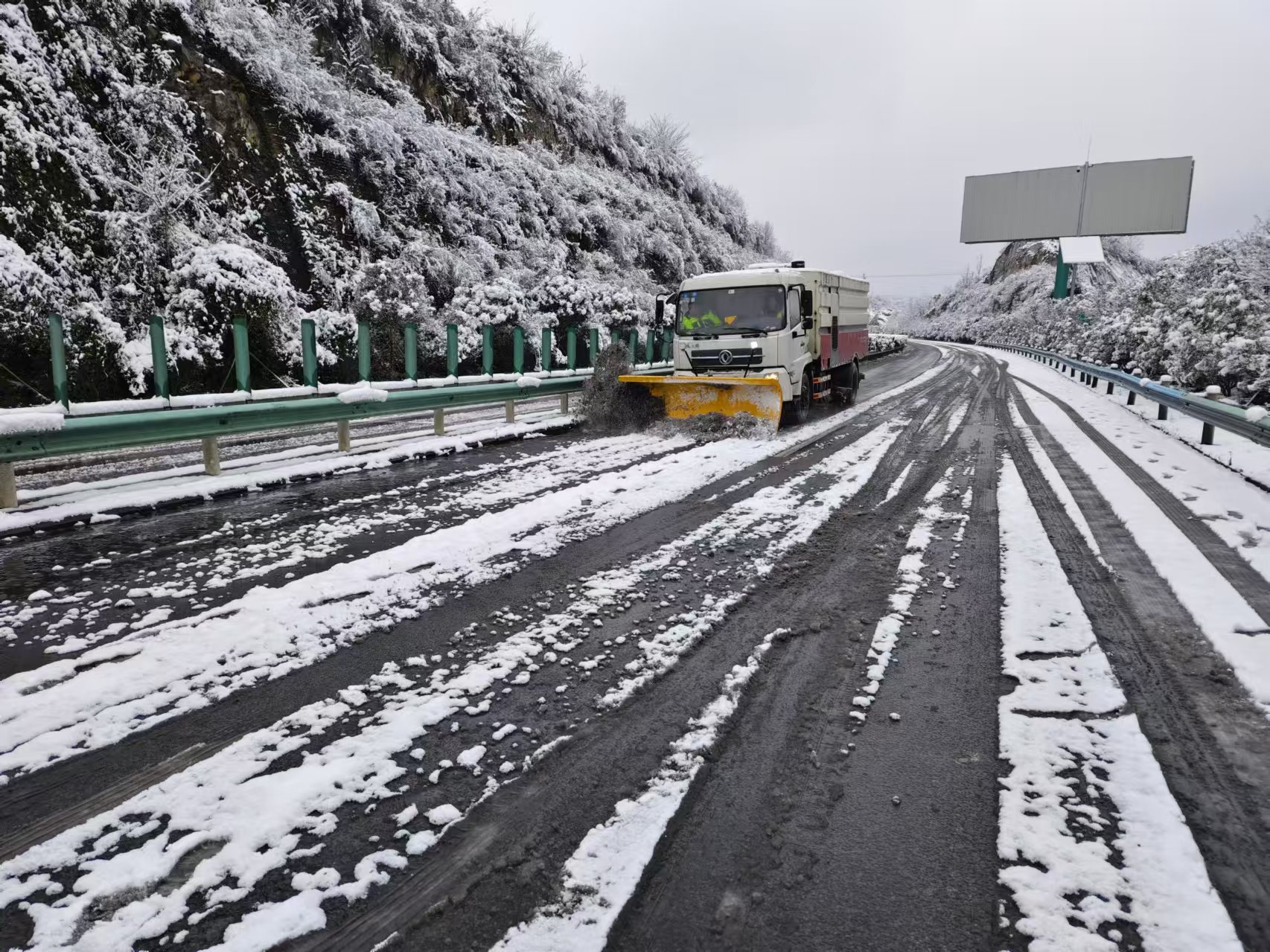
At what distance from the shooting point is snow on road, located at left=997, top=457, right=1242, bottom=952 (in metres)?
2.08

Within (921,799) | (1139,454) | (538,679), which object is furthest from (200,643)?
(1139,454)

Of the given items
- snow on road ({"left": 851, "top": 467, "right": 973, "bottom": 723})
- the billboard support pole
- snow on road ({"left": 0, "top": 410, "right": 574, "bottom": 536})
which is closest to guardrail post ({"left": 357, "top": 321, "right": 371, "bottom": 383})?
snow on road ({"left": 0, "top": 410, "right": 574, "bottom": 536})

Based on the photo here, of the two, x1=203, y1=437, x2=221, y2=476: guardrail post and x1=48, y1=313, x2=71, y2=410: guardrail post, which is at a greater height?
x1=48, y1=313, x2=71, y2=410: guardrail post

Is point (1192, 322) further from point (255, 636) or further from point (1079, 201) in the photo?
point (1079, 201)

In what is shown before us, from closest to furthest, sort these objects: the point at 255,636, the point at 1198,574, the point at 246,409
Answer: the point at 255,636, the point at 1198,574, the point at 246,409

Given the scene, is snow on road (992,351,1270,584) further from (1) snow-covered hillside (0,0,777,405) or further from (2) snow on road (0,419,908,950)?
(1) snow-covered hillside (0,0,777,405)

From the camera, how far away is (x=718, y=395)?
11.8 m

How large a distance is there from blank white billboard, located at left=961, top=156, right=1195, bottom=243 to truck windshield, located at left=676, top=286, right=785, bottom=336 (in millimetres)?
67964

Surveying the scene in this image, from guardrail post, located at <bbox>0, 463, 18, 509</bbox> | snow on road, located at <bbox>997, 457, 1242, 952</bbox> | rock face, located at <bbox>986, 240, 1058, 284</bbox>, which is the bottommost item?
snow on road, located at <bbox>997, 457, 1242, 952</bbox>

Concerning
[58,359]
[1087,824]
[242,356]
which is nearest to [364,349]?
[242,356]

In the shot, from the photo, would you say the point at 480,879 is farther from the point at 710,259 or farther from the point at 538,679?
the point at 710,259

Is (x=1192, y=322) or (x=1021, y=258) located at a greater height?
(x=1021, y=258)

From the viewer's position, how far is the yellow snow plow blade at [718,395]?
11492 mm

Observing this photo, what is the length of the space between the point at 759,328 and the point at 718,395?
1.57 m
